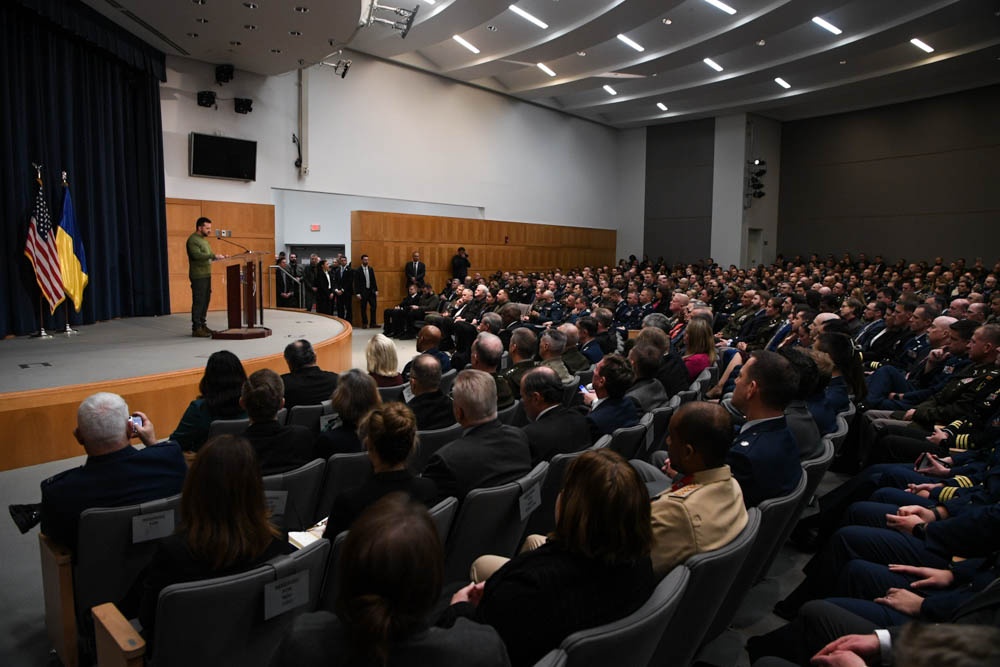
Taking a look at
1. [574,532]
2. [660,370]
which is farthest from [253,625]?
[660,370]

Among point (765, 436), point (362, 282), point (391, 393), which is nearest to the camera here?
point (765, 436)

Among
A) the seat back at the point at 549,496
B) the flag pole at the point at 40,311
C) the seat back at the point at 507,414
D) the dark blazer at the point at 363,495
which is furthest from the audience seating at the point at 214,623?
the flag pole at the point at 40,311

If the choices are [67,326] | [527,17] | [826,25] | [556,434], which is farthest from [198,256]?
[826,25]

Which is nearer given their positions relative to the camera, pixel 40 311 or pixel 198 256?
pixel 40 311

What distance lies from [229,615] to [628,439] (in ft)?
6.31

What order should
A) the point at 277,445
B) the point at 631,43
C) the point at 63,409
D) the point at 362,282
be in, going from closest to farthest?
the point at 277,445, the point at 63,409, the point at 362,282, the point at 631,43

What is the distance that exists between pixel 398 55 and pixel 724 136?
9.68 m

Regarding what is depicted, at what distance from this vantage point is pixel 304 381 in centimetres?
386

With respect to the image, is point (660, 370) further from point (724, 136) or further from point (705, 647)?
point (724, 136)

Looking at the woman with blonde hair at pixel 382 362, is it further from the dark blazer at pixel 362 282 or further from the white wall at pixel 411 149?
the dark blazer at pixel 362 282

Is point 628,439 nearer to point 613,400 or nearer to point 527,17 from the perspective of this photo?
point 613,400

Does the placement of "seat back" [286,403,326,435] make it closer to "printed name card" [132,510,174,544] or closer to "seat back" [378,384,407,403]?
"seat back" [378,384,407,403]

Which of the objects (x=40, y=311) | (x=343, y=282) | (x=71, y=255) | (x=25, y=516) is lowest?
(x=25, y=516)

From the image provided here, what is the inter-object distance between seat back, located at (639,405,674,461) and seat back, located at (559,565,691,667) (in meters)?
1.78
